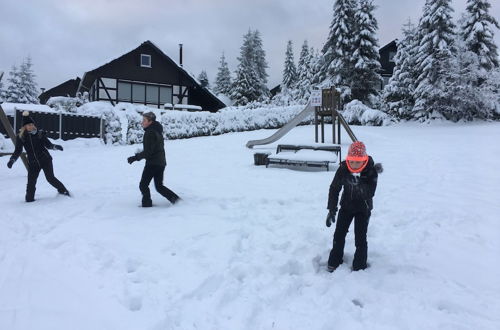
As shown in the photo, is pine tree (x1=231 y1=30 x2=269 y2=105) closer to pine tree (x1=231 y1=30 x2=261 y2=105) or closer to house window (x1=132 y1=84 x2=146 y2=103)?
pine tree (x1=231 y1=30 x2=261 y2=105)

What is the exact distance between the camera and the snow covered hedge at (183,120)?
19062 millimetres

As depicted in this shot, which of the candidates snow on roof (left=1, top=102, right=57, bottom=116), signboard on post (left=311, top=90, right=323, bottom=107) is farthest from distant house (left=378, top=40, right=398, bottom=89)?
snow on roof (left=1, top=102, right=57, bottom=116)

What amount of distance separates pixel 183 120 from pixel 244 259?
16.8 m

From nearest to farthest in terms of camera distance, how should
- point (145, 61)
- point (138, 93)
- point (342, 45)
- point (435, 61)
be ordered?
point (435, 61) < point (342, 45) < point (145, 61) < point (138, 93)

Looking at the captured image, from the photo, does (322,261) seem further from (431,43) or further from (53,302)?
(431,43)

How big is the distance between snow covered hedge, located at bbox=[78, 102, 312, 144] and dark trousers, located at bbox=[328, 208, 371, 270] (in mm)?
16086

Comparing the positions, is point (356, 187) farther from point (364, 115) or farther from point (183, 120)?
point (364, 115)

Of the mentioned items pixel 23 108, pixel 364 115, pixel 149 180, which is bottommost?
pixel 149 180

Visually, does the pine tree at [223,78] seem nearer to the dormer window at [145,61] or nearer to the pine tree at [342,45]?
the dormer window at [145,61]

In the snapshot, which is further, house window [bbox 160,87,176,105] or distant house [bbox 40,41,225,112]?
house window [bbox 160,87,176,105]

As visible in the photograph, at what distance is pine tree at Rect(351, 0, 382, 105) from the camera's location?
26.3m

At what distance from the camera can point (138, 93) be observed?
32062 mm

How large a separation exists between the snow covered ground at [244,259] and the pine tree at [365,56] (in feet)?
62.2

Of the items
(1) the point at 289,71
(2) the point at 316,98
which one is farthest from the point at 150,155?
(1) the point at 289,71
